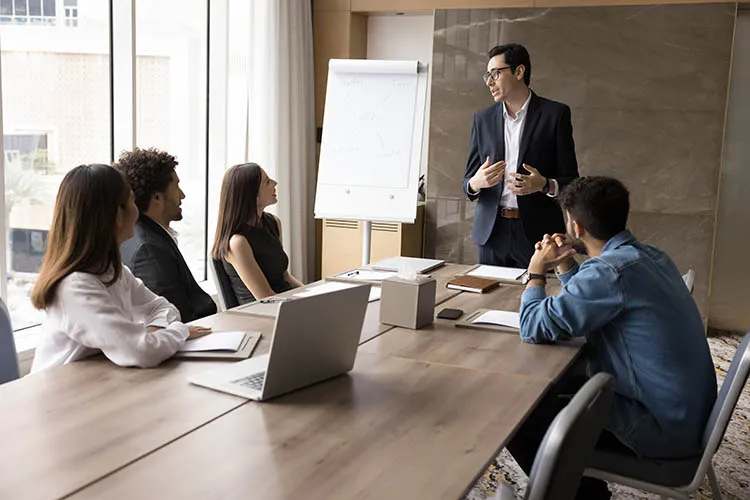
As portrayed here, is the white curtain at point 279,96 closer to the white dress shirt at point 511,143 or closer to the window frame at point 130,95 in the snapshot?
the window frame at point 130,95

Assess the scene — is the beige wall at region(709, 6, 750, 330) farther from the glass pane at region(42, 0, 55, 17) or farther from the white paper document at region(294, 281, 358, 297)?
the glass pane at region(42, 0, 55, 17)

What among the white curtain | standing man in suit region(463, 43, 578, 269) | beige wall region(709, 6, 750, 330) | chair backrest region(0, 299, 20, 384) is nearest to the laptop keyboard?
chair backrest region(0, 299, 20, 384)

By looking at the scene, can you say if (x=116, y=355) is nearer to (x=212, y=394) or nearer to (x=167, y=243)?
(x=212, y=394)

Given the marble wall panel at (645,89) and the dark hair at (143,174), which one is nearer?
the dark hair at (143,174)

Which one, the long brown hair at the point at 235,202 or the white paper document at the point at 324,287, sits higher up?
the long brown hair at the point at 235,202

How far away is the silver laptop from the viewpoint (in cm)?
185

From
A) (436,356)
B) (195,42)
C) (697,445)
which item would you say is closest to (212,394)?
(436,356)

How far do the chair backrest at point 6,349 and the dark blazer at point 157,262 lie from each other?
656 mm

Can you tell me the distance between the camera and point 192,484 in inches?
56.4

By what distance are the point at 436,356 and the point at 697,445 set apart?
766 mm

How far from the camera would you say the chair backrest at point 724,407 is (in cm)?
211

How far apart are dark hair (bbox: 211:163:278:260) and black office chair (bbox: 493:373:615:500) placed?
7.40 ft

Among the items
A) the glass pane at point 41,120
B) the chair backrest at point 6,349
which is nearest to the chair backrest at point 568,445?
the chair backrest at point 6,349

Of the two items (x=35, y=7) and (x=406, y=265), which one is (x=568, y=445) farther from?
(x=35, y=7)
